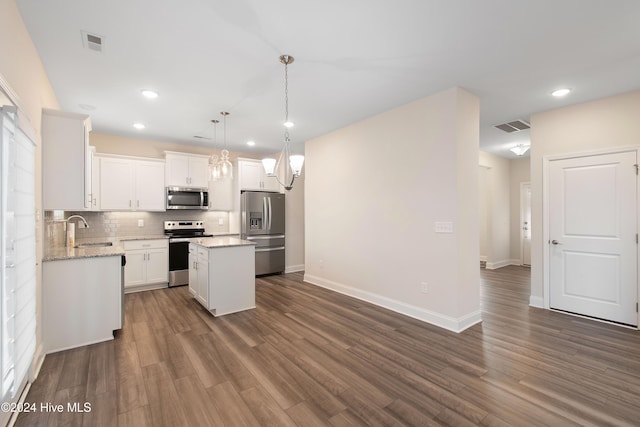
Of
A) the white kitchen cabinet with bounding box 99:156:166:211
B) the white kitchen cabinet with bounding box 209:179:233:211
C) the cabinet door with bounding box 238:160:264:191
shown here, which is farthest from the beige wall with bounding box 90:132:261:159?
the cabinet door with bounding box 238:160:264:191

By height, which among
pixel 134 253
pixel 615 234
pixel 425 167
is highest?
pixel 425 167

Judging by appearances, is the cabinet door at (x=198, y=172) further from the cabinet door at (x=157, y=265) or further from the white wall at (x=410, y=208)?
the white wall at (x=410, y=208)

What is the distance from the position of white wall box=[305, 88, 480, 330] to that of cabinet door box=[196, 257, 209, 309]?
2105mm

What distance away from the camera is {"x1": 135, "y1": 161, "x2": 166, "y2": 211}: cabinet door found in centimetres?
534

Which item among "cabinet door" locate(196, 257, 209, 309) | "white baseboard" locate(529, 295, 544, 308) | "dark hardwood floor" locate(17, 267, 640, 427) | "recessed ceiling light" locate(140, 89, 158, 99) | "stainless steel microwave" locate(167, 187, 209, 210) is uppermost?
"recessed ceiling light" locate(140, 89, 158, 99)

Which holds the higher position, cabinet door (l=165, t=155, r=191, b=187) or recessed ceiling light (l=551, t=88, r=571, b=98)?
recessed ceiling light (l=551, t=88, r=571, b=98)

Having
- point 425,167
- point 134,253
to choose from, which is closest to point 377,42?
point 425,167

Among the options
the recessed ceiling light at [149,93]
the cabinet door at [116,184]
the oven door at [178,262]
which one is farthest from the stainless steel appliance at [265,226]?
the recessed ceiling light at [149,93]

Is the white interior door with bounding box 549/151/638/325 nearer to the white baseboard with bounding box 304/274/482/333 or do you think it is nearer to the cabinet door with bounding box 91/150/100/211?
the white baseboard with bounding box 304/274/482/333

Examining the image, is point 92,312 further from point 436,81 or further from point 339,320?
point 436,81

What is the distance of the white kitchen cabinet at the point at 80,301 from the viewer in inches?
111

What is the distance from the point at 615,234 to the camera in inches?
139

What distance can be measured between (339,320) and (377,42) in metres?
3.01

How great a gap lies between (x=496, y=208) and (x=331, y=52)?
6.25 metres
